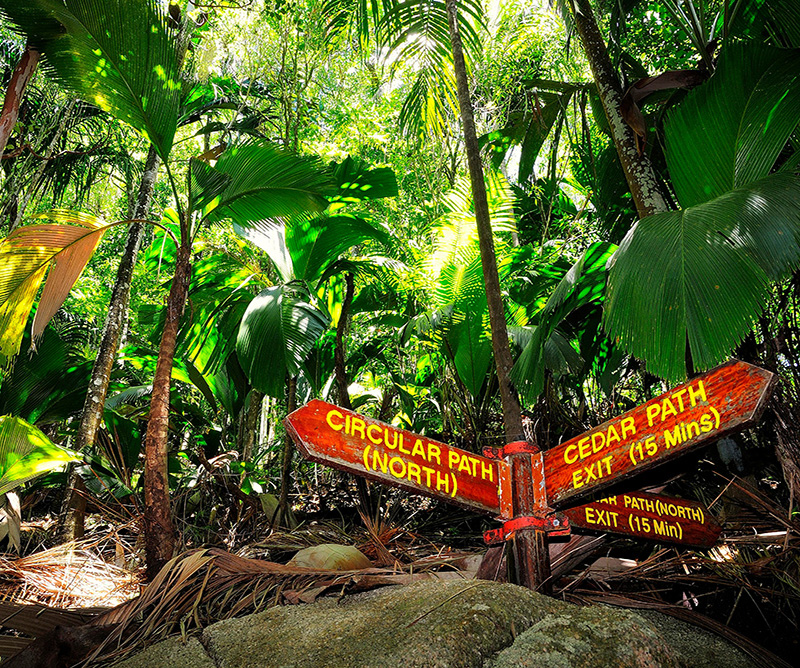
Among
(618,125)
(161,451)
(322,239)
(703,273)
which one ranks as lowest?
(161,451)

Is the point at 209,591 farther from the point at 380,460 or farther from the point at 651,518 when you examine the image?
the point at 651,518

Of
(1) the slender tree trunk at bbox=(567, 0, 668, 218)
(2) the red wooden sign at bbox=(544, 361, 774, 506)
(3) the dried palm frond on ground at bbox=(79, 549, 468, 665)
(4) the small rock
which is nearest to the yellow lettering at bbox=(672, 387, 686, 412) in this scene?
(2) the red wooden sign at bbox=(544, 361, 774, 506)

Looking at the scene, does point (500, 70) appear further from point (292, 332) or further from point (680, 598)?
point (680, 598)

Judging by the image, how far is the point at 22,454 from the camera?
305cm

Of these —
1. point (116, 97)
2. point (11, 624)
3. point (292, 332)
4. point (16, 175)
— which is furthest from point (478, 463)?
point (16, 175)

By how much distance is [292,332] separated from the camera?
3.93 meters

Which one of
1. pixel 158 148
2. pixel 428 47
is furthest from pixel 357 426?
pixel 428 47

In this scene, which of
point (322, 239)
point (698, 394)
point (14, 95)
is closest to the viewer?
point (698, 394)

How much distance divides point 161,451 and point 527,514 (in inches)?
69.1

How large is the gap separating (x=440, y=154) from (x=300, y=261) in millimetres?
1524

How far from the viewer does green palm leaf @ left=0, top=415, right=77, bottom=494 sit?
2.96 metres

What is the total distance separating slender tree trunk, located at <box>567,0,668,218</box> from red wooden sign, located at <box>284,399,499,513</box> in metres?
1.65

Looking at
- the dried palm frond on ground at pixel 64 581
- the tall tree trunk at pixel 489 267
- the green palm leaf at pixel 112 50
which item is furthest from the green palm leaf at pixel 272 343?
the tall tree trunk at pixel 489 267

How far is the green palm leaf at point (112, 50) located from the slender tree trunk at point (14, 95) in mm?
79
